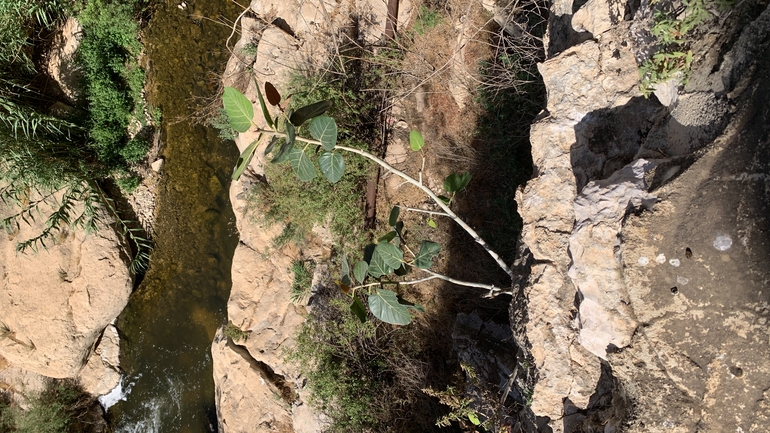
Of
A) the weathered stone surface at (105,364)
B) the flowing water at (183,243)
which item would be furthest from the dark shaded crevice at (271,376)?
the weathered stone surface at (105,364)

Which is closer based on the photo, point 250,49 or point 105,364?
point 250,49

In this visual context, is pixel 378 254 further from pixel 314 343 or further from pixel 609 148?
pixel 314 343

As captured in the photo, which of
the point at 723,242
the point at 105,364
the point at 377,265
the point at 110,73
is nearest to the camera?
the point at 723,242

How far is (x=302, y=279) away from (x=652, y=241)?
12.8 feet

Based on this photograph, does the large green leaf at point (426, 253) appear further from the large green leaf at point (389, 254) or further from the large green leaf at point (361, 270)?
the large green leaf at point (361, 270)

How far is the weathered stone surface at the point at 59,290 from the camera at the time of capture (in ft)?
19.3

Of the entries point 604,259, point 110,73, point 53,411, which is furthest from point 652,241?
point 53,411

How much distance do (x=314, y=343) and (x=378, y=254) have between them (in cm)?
277

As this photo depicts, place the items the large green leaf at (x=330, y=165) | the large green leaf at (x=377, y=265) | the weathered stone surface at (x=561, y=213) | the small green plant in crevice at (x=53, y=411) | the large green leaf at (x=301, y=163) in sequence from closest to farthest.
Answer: the large green leaf at (x=301, y=163)
the large green leaf at (x=330, y=165)
the weathered stone surface at (x=561, y=213)
the large green leaf at (x=377, y=265)
the small green plant in crevice at (x=53, y=411)

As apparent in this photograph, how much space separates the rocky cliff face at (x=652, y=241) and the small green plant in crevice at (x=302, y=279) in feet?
10.00

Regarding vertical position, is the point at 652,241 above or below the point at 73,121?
below

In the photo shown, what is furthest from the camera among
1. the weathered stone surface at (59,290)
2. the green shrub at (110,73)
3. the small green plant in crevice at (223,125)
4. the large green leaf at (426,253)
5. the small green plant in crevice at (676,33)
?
the weathered stone surface at (59,290)

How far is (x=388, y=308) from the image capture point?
7.89 ft

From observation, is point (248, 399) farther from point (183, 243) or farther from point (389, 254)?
point (389, 254)
